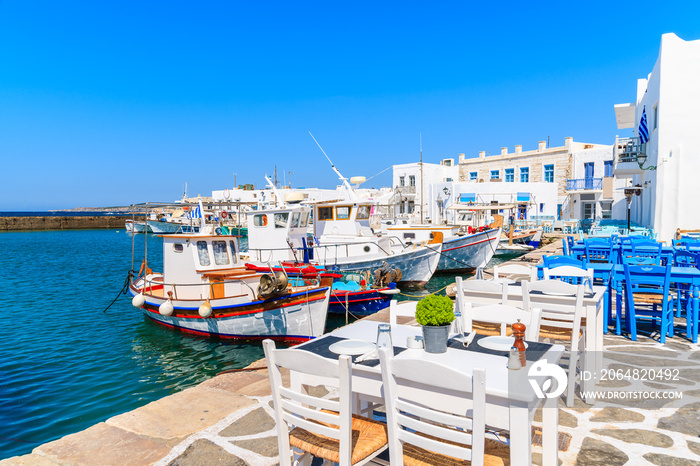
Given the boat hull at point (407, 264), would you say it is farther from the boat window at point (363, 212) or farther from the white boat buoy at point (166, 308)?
the white boat buoy at point (166, 308)

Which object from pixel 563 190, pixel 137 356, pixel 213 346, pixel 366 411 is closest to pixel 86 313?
pixel 137 356

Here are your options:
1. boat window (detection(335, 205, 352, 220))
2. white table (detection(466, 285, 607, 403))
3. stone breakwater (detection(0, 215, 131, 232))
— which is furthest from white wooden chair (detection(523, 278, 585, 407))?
stone breakwater (detection(0, 215, 131, 232))

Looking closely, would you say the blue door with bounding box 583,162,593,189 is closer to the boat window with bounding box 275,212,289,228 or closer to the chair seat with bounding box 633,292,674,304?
the boat window with bounding box 275,212,289,228

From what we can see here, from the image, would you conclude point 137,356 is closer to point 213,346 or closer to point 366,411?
point 213,346

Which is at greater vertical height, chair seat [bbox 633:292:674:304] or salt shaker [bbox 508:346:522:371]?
salt shaker [bbox 508:346:522:371]

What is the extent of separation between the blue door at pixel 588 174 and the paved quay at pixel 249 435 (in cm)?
3462

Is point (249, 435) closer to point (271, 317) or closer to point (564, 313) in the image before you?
point (564, 313)

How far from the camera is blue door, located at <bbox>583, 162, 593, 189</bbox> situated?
35.2m

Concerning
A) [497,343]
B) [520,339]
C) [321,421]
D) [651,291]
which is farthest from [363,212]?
[321,421]

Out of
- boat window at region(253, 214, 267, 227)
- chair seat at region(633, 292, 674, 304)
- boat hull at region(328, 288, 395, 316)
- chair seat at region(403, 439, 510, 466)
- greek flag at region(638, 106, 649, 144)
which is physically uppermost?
greek flag at region(638, 106, 649, 144)

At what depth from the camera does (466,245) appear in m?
20.6

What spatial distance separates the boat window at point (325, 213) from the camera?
1755cm

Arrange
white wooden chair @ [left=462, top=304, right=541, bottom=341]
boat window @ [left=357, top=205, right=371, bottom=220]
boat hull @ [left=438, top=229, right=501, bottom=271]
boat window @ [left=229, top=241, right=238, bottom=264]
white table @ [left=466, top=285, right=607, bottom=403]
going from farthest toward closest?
boat hull @ [left=438, top=229, right=501, bottom=271]
boat window @ [left=357, top=205, right=371, bottom=220]
boat window @ [left=229, top=241, right=238, bottom=264]
white table @ [left=466, top=285, right=607, bottom=403]
white wooden chair @ [left=462, top=304, right=541, bottom=341]

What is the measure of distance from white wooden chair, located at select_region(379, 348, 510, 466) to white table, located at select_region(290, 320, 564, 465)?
11 centimetres
